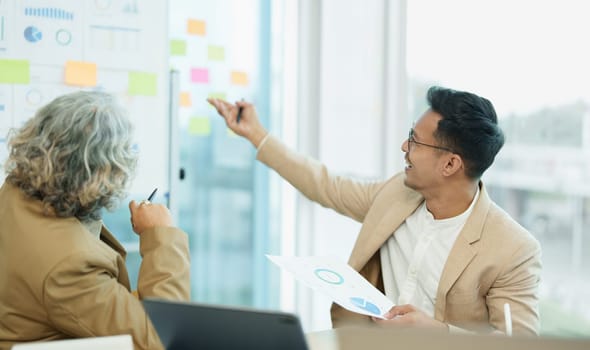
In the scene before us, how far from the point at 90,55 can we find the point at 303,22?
1134 millimetres

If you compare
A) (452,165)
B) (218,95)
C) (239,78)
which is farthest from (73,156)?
(239,78)

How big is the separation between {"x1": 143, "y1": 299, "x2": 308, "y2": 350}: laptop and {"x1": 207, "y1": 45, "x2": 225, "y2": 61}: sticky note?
2079mm

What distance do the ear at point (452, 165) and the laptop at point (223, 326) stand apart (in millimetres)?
1104

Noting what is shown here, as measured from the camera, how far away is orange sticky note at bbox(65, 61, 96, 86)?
8.34ft

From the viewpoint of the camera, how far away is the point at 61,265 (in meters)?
1.45

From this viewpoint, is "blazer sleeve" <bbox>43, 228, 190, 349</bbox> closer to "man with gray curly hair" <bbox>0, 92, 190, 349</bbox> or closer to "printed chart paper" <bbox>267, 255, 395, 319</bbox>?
"man with gray curly hair" <bbox>0, 92, 190, 349</bbox>

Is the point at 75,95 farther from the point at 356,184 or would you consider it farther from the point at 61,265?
A: the point at 356,184

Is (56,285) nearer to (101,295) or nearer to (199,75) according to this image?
(101,295)

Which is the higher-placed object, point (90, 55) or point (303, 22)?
point (303, 22)

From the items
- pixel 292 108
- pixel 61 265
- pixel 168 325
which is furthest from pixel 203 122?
pixel 168 325

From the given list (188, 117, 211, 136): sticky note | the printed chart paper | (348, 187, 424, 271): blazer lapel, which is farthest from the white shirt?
(188, 117, 211, 136): sticky note

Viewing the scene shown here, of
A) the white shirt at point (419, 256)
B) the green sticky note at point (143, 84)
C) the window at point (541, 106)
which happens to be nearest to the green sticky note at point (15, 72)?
the green sticky note at point (143, 84)

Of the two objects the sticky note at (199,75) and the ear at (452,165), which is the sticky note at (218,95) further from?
the ear at (452,165)

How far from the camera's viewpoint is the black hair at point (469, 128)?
1994 millimetres
